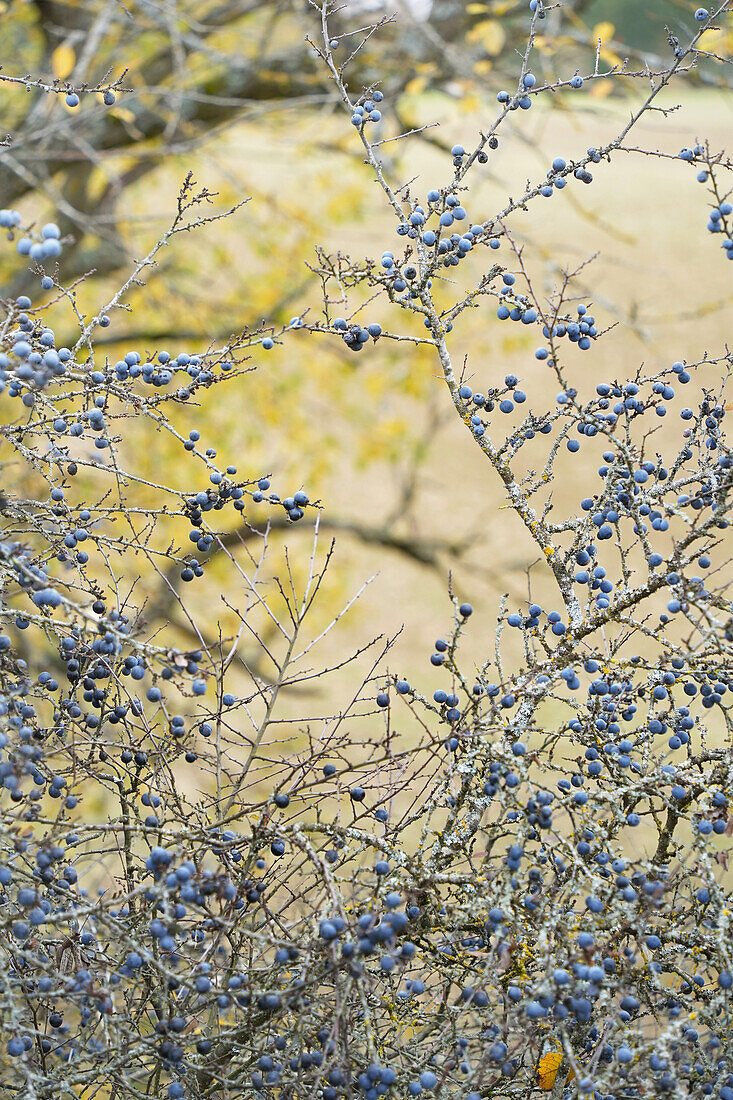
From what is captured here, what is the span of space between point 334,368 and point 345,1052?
8.70m

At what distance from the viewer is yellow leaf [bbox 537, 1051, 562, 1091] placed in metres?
2.26

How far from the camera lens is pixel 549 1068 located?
2.28m

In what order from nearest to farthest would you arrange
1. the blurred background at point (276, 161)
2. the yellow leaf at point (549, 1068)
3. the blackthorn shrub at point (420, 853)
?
the blackthorn shrub at point (420, 853)
the yellow leaf at point (549, 1068)
the blurred background at point (276, 161)

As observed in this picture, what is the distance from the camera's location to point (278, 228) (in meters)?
9.83

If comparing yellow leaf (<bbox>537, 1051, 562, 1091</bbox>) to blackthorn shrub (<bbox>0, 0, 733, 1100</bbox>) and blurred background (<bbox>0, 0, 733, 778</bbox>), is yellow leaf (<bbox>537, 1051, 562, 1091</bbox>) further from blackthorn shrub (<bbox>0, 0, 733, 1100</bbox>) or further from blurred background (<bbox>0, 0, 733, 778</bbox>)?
blurred background (<bbox>0, 0, 733, 778</bbox>)

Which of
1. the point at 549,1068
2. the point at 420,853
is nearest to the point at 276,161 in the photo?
the point at 420,853

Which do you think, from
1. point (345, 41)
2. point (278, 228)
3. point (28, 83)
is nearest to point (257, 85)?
point (345, 41)

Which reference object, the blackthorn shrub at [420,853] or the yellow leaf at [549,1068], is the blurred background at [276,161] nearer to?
the blackthorn shrub at [420,853]

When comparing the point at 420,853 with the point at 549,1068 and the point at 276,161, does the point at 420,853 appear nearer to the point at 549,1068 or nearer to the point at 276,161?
the point at 549,1068

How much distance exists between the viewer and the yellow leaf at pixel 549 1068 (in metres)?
2.26

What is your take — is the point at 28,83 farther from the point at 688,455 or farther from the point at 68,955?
the point at 68,955

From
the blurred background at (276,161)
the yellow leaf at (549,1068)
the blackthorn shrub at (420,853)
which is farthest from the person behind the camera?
the blurred background at (276,161)

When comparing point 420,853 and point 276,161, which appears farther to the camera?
point 276,161

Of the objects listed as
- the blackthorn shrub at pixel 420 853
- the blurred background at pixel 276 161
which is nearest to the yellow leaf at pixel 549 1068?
the blackthorn shrub at pixel 420 853
